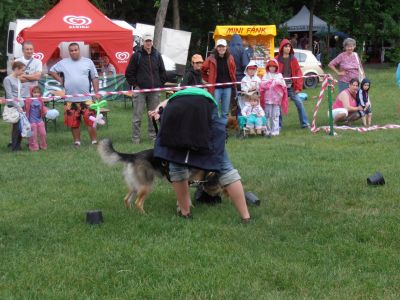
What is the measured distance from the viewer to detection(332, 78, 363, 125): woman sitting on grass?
1216cm

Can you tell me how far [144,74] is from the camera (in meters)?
10.7

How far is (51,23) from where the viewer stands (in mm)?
16766

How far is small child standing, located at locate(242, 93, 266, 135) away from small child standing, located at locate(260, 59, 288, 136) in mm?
188

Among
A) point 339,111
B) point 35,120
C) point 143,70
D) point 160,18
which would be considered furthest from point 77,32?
point 339,111

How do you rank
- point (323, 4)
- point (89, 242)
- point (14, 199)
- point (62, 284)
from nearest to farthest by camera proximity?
point (62, 284) → point (89, 242) → point (14, 199) → point (323, 4)

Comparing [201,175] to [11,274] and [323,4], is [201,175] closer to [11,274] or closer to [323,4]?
[11,274]

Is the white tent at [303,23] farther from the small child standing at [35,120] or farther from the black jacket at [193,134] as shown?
the black jacket at [193,134]

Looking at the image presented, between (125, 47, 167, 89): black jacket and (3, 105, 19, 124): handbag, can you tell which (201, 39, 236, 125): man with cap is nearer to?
(125, 47, 167, 89): black jacket

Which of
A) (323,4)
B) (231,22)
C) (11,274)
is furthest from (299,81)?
(323,4)

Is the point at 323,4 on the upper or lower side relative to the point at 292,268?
upper

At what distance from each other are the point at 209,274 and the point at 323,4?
118 ft

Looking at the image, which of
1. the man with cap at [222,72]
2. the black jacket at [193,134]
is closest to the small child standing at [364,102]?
the man with cap at [222,72]

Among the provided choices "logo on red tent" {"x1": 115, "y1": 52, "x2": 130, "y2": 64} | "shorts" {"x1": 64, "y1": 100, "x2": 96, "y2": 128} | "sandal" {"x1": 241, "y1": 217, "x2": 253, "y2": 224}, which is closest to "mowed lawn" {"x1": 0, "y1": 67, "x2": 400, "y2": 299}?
"sandal" {"x1": 241, "y1": 217, "x2": 253, "y2": 224}

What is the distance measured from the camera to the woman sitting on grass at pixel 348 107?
12.2 meters
